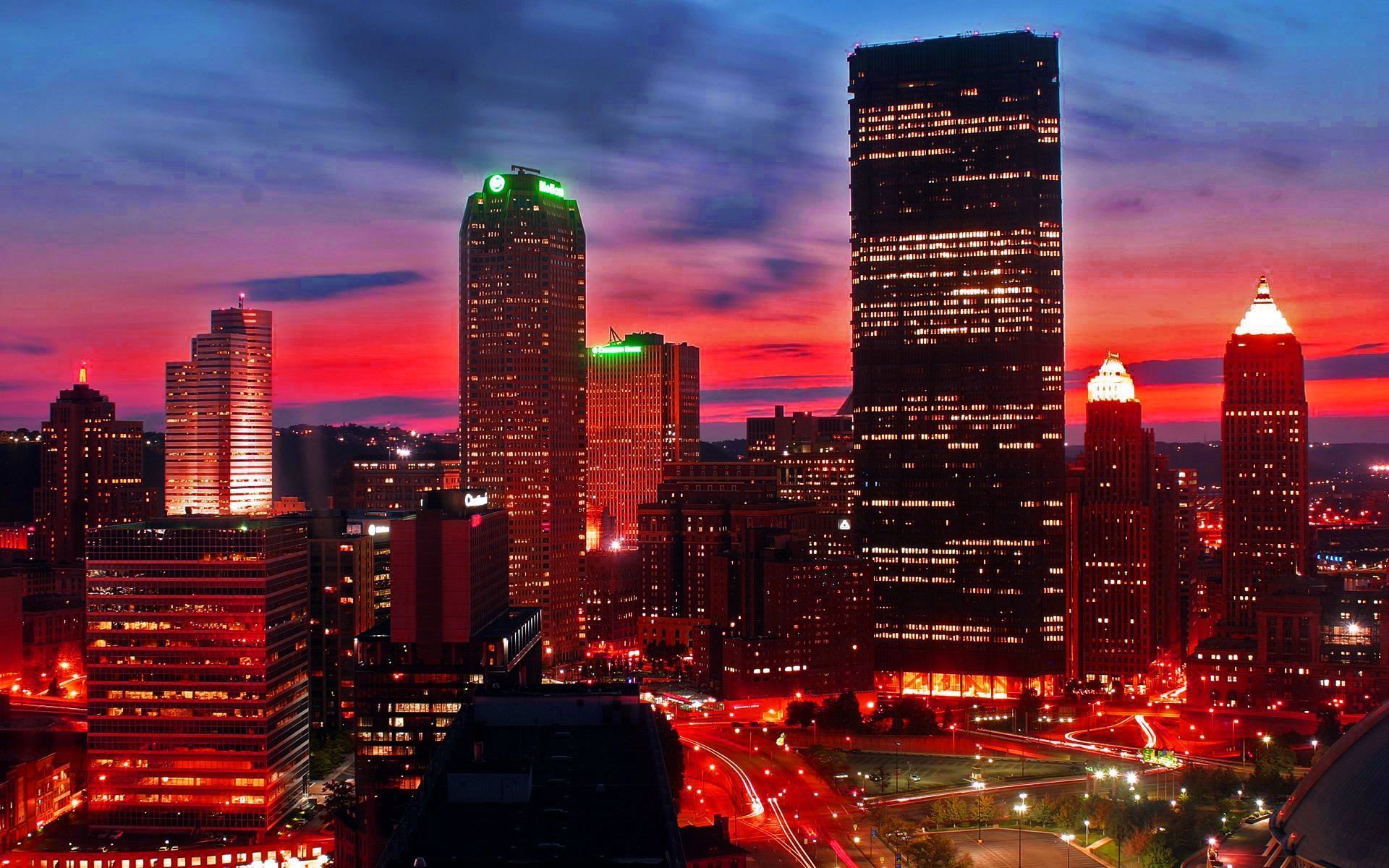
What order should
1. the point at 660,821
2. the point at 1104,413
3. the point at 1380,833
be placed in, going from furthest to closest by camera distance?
the point at 1104,413, the point at 1380,833, the point at 660,821

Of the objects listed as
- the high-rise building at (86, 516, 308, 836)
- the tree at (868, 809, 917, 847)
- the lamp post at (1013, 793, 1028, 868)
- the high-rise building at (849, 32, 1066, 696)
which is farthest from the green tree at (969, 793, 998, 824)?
the high-rise building at (849, 32, 1066, 696)

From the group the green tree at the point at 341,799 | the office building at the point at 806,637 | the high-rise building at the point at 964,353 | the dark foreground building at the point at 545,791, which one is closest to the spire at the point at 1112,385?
the high-rise building at the point at 964,353

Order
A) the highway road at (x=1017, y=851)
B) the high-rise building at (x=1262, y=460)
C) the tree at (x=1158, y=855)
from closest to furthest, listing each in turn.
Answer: the tree at (x=1158, y=855) → the highway road at (x=1017, y=851) → the high-rise building at (x=1262, y=460)

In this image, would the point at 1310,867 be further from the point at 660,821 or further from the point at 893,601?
the point at 893,601

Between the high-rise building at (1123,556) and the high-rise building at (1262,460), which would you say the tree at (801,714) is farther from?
the high-rise building at (1262,460)

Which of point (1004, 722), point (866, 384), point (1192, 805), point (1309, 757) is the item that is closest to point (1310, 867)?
point (1192, 805)

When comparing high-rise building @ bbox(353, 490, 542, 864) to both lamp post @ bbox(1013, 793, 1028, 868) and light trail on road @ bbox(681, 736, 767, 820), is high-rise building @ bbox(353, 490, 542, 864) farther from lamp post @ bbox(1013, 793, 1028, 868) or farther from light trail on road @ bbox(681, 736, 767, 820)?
lamp post @ bbox(1013, 793, 1028, 868)
